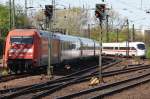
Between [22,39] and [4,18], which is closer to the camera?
[22,39]

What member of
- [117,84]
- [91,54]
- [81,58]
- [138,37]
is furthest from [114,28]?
[117,84]

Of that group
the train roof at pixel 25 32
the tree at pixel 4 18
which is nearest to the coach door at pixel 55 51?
the train roof at pixel 25 32

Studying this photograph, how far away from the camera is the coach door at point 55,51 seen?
34.6 metres

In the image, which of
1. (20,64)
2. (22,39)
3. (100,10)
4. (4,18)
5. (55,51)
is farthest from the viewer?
(4,18)

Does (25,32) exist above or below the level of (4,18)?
below

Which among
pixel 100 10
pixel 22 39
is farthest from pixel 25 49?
pixel 100 10

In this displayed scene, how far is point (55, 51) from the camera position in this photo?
35.3 metres

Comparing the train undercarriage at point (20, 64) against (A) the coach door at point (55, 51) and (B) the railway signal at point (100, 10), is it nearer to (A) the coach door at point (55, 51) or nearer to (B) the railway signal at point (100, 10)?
(A) the coach door at point (55, 51)

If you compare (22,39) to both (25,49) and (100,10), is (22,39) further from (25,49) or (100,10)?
(100,10)

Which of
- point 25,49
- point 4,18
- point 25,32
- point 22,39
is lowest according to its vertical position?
point 25,49

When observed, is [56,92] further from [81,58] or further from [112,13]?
[112,13]

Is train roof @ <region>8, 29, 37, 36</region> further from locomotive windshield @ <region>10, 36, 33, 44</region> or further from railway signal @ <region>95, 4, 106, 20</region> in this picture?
railway signal @ <region>95, 4, 106, 20</region>

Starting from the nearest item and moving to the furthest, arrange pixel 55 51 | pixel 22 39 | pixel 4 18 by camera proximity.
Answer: pixel 22 39 → pixel 55 51 → pixel 4 18

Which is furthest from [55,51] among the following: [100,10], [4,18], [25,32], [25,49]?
[4,18]
